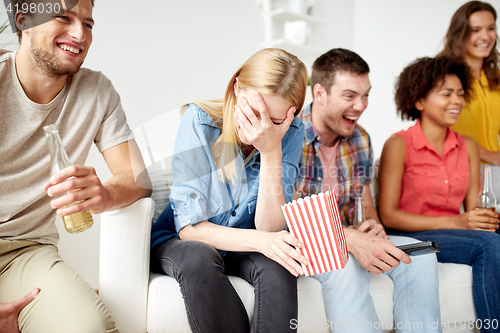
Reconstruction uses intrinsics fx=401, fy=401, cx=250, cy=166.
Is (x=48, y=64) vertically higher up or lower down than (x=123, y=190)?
higher up

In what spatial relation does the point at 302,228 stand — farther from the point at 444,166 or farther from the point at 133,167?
the point at 444,166

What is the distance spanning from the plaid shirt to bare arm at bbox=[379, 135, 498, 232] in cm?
6

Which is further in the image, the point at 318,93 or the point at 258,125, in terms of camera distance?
the point at 318,93

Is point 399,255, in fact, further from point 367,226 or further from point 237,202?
point 237,202

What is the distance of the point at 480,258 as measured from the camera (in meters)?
1.16

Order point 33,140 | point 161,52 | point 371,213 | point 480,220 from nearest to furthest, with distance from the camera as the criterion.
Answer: point 33,140, point 161,52, point 480,220, point 371,213

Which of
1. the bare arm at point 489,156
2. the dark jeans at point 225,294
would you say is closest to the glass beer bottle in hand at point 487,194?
the bare arm at point 489,156

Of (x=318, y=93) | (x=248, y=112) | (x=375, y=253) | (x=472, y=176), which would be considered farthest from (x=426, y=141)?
(x=248, y=112)

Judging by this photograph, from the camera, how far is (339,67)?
4.43ft

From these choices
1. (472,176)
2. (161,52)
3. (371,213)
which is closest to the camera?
(161,52)

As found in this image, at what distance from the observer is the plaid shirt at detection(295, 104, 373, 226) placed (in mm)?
1309

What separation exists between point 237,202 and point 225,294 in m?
0.24

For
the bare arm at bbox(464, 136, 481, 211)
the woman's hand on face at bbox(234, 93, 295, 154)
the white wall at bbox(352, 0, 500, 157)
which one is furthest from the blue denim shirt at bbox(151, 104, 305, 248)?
the white wall at bbox(352, 0, 500, 157)

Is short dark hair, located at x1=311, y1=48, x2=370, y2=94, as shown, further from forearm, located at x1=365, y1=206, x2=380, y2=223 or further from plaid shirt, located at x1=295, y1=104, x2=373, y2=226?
Answer: forearm, located at x1=365, y1=206, x2=380, y2=223
